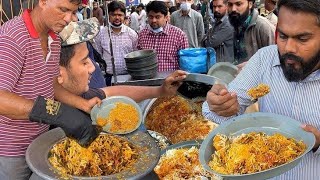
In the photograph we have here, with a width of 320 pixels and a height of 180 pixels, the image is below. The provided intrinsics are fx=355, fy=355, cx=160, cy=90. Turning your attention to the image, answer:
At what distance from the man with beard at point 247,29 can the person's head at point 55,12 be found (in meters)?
2.89

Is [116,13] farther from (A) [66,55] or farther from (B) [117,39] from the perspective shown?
(A) [66,55]

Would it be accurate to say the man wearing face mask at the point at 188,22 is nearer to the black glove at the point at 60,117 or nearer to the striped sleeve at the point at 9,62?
the striped sleeve at the point at 9,62

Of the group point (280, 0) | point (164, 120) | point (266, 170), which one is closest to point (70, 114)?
point (266, 170)

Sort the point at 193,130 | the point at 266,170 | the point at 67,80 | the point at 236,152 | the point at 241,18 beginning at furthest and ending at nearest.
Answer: the point at 241,18 → the point at 193,130 → the point at 67,80 → the point at 236,152 → the point at 266,170

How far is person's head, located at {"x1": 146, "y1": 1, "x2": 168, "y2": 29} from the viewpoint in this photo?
19.2 feet

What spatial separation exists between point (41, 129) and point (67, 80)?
408mm

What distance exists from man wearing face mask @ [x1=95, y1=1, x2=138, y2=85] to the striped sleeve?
390 centimetres

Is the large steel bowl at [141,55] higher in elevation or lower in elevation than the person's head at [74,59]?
lower

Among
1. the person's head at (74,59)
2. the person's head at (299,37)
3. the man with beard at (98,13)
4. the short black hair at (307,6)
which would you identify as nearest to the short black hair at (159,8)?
the person's head at (74,59)

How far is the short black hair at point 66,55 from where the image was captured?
2461mm

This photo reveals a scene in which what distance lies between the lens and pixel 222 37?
536 cm

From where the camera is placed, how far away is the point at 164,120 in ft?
10.1

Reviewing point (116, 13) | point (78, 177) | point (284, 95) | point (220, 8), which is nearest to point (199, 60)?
point (220, 8)

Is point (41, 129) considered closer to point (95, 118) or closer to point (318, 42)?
point (95, 118)
